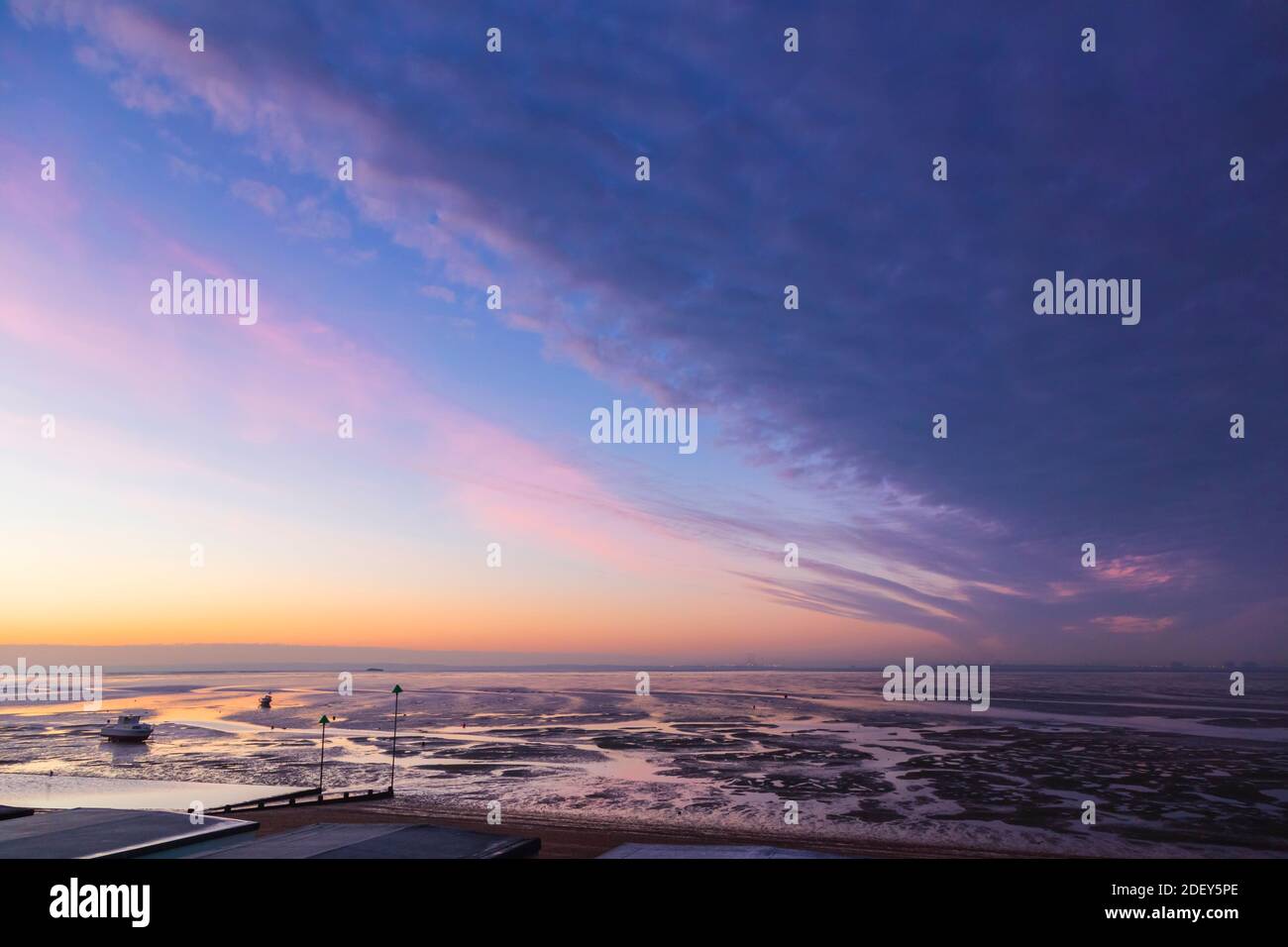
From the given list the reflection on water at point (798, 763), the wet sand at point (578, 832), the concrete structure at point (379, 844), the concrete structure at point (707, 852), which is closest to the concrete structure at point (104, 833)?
the concrete structure at point (379, 844)

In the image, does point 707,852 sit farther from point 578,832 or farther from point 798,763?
point 798,763

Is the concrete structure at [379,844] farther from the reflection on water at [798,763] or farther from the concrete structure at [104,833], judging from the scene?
the reflection on water at [798,763]

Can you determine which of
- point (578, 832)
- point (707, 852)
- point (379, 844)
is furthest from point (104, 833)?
point (707, 852)

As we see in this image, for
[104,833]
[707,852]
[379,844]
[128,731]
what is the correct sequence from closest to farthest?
[707,852], [379,844], [104,833], [128,731]

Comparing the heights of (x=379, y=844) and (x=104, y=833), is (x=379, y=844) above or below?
above
